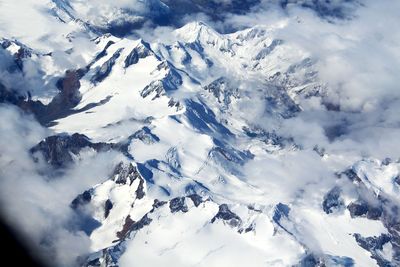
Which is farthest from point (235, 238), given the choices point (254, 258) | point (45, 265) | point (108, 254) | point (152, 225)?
point (45, 265)

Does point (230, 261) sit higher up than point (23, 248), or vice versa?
point (23, 248)

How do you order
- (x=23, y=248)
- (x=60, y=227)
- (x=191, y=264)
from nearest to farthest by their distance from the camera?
(x=23, y=248) → (x=191, y=264) → (x=60, y=227)

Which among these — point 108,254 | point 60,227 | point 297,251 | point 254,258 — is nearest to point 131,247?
point 108,254

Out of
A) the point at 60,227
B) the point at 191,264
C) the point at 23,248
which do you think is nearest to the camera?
the point at 23,248

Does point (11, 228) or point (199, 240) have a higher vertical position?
point (11, 228)

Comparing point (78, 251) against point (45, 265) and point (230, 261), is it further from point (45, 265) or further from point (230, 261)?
point (45, 265)

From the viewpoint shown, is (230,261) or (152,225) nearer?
(230,261)

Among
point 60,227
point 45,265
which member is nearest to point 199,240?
point 60,227

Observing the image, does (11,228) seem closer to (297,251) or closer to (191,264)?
(191,264)

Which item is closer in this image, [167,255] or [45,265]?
[45,265]
